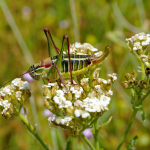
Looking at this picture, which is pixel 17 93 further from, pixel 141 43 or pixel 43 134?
pixel 43 134

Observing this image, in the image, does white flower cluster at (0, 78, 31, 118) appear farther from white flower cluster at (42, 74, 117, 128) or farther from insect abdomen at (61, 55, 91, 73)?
insect abdomen at (61, 55, 91, 73)

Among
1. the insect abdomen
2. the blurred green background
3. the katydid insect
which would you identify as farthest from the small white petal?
the blurred green background

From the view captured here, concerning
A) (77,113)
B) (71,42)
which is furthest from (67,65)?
(71,42)

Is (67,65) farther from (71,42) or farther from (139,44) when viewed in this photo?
(71,42)

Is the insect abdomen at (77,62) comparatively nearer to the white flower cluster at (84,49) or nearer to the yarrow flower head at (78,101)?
the yarrow flower head at (78,101)

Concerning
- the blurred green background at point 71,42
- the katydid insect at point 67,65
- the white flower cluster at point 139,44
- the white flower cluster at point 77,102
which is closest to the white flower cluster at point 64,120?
the white flower cluster at point 77,102
